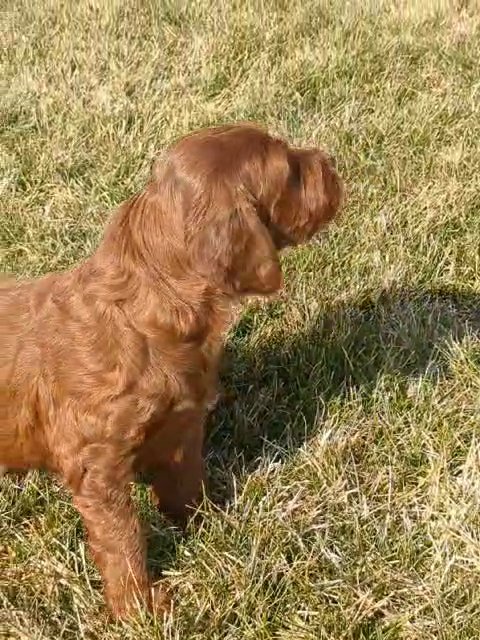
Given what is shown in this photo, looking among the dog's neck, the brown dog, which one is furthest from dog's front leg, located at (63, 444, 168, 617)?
the dog's neck

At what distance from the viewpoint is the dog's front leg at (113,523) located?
2742 millimetres

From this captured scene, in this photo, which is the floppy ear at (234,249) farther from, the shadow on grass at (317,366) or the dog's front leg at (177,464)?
the shadow on grass at (317,366)

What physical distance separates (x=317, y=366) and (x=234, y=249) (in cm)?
125

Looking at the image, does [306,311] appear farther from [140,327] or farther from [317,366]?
[140,327]

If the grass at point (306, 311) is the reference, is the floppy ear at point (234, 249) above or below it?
above

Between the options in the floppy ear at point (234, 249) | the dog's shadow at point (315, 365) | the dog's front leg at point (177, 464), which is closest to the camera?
the floppy ear at point (234, 249)

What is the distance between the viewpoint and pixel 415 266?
4363 mm

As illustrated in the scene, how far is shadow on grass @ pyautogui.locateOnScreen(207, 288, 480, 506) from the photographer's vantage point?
359 centimetres

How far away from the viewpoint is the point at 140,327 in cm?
273

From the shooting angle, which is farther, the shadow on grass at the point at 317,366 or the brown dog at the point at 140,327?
the shadow on grass at the point at 317,366

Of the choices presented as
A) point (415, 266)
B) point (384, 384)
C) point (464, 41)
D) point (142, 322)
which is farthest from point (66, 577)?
point (464, 41)

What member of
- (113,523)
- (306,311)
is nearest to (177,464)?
(113,523)

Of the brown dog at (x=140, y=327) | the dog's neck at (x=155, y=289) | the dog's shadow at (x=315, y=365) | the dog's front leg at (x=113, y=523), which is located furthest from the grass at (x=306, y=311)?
the dog's neck at (x=155, y=289)

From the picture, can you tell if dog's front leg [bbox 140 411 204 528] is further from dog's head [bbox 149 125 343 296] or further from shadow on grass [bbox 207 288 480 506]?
dog's head [bbox 149 125 343 296]
